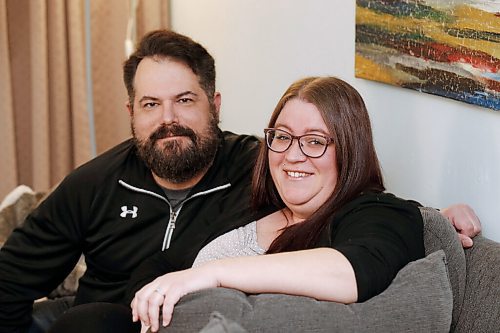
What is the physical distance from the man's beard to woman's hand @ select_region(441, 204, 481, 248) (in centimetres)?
65

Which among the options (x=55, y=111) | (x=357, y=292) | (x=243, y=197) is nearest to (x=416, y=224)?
(x=357, y=292)

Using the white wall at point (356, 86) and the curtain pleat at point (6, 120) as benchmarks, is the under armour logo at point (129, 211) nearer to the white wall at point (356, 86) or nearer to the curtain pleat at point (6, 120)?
the white wall at point (356, 86)

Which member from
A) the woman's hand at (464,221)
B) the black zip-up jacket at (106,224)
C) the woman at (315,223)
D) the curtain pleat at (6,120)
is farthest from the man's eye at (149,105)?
the curtain pleat at (6,120)

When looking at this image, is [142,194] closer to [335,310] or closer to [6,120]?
[335,310]

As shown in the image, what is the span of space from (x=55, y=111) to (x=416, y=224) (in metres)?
2.40

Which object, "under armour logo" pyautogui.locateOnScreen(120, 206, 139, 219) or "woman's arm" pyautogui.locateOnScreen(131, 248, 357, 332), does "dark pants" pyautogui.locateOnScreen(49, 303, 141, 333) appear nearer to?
"woman's arm" pyautogui.locateOnScreen(131, 248, 357, 332)

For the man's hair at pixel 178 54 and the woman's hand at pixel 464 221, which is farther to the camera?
the man's hair at pixel 178 54

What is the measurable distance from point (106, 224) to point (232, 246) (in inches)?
19.9

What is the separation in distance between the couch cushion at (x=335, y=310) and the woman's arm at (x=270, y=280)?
21 millimetres

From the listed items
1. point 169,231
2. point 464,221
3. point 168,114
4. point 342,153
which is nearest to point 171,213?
point 169,231

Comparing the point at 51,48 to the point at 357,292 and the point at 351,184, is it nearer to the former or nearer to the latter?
the point at 351,184

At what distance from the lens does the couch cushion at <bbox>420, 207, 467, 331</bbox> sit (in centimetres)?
172

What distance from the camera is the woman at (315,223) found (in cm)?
148

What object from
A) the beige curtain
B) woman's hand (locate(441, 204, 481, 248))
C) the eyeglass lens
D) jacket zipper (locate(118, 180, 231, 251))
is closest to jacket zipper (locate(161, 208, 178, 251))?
jacket zipper (locate(118, 180, 231, 251))
